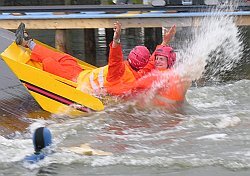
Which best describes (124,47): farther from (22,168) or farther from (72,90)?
(22,168)

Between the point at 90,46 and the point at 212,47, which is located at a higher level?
the point at 212,47

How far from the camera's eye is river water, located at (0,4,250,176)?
5492 millimetres

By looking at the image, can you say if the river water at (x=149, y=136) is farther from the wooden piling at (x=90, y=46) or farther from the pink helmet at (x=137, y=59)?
the wooden piling at (x=90, y=46)

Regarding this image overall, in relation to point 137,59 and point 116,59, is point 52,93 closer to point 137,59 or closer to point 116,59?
point 116,59

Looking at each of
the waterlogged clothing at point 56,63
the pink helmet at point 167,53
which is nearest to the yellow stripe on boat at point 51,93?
the waterlogged clothing at point 56,63

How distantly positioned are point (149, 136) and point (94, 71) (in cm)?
175

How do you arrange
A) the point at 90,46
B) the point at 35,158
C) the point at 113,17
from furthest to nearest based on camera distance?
the point at 90,46, the point at 113,17, the point at 35,158

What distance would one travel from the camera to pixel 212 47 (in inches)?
373

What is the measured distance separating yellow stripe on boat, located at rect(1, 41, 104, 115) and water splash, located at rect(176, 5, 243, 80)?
129 centimetres

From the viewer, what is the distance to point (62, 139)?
639 centimetres

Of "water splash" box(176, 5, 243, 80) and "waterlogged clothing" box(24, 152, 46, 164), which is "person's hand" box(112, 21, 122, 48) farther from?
"waterlogged clothing" box(24, 152, 46, 164)

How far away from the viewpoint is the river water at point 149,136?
5.49 m

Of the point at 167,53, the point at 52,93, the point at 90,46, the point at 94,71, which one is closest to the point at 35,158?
the point at 52,93

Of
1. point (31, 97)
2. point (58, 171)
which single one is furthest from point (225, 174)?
point (31, 97)
